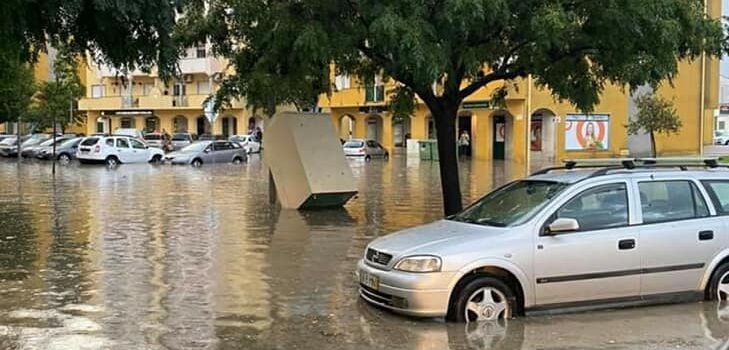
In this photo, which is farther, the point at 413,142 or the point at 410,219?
the point at 413,142

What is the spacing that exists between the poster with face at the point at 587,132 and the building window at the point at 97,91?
1745 inches

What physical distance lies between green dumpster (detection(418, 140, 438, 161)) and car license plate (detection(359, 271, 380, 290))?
36379 mm

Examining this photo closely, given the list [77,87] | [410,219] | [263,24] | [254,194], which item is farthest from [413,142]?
[263,24]

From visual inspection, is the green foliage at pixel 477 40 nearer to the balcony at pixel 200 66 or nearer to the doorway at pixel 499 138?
the doorway at pixel 499 138

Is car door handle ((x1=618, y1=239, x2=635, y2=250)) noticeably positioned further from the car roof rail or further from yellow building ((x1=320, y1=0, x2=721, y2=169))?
yellow building ((x1=320, y1=0, x2=721, y2=169))

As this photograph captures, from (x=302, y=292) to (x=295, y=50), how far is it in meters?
3.93

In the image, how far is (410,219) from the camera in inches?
636

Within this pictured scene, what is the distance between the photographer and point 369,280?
302 inches

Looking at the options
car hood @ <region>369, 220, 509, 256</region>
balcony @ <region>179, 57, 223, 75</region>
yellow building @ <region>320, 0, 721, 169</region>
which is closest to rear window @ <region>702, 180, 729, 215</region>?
car hood @ <region>369, 220, 509, 256</region>

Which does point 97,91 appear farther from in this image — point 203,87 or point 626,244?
point 626,244

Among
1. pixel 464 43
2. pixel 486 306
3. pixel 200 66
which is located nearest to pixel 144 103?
pixel 200 66

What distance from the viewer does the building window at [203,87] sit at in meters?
66.9

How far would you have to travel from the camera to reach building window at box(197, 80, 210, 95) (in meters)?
66.9

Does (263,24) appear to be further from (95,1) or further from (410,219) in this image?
(95,1)
